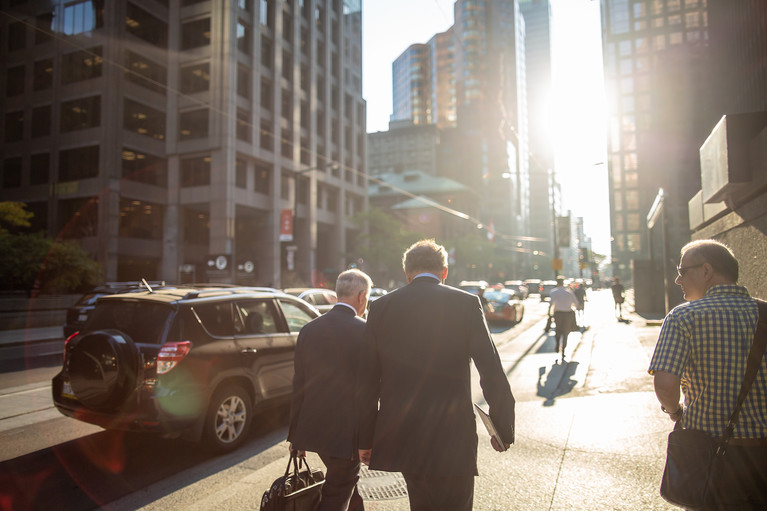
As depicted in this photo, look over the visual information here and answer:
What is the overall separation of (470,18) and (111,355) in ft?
507

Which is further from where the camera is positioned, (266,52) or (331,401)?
(266,52)

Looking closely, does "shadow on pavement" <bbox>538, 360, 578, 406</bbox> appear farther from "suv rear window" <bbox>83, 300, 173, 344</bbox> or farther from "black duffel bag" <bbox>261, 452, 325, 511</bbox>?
"suv rear window" <bbox>83, 300, 173, 344</bbox>

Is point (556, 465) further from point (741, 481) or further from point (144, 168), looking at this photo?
point (144, 168)

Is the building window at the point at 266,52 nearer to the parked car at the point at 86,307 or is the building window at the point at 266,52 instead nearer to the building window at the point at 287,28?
the building window at the point at 287,28

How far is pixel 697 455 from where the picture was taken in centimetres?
216

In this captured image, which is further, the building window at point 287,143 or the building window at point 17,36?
the building window at point 287,143

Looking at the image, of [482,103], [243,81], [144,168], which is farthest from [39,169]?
[482,103]

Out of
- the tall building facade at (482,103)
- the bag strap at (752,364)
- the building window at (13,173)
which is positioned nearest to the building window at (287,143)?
the building window at (13,173)

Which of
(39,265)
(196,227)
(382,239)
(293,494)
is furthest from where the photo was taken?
(382,239)

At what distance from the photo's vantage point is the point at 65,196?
38.4 meters

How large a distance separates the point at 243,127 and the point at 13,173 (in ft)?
66.6

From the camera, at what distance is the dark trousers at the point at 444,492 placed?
93.5 inches

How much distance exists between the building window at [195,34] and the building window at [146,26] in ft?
12.8

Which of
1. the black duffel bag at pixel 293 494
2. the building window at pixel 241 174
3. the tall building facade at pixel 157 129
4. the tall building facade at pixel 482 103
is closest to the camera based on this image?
the black duffel bag at pixel 293 494
